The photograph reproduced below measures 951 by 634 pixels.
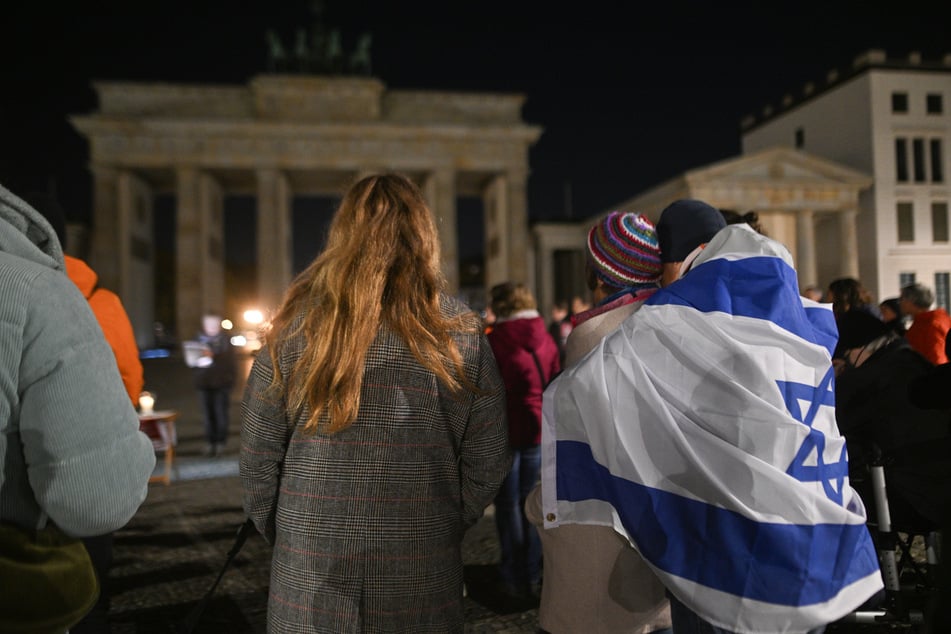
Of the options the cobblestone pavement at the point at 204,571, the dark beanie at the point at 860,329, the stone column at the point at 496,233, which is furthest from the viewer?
the stone column at the point at 496,233

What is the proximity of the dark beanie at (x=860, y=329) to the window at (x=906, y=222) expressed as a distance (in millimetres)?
37033

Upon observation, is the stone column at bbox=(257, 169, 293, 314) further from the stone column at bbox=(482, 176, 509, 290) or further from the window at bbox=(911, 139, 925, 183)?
the window at bbox=(911, 139, 925, 183)

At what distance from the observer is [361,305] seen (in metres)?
1.82

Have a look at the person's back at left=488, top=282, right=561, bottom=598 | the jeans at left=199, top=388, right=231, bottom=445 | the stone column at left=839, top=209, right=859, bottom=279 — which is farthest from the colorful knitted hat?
the stone column at left=839, top=209, right=859, bottom=279

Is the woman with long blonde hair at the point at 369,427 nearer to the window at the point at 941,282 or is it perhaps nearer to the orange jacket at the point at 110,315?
the orange jacket at the point at 110,315

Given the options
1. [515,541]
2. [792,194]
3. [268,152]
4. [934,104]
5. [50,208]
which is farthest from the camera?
[934,104]

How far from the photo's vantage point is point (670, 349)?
5.98ft

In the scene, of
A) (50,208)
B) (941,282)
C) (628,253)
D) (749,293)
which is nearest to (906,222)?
(941,282)

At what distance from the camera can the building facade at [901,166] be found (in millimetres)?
33938

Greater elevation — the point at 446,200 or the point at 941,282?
the point at 446,200

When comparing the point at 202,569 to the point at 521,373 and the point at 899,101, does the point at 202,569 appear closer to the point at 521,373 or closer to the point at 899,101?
the point at 521,373

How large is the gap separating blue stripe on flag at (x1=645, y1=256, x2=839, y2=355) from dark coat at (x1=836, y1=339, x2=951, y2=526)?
176 cm

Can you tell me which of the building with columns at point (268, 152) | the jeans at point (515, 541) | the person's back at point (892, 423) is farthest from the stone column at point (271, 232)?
the person's back at point (892, 423)

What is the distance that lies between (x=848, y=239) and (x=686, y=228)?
35800mm
